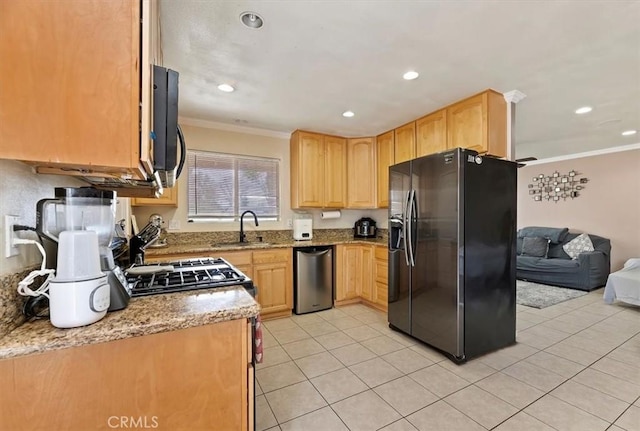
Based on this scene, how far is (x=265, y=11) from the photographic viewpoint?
5.35ft

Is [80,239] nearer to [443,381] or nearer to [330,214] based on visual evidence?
[443,381]

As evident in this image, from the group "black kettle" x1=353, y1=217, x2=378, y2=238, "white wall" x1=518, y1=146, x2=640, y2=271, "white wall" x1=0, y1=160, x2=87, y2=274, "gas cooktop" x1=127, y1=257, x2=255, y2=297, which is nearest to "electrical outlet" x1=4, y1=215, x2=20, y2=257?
"white wall" x1=0, y1=160, x2=87, y2=274

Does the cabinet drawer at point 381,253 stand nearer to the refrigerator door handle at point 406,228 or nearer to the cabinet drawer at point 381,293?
Result: the cabinet drawer at point 381,293

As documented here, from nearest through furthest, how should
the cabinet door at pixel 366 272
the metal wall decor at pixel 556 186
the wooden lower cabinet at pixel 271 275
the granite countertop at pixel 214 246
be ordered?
1. the granite countertop at pixel 214 246
2. the wooden lower cabinet at pixel 271 275
3. the cabinet door at pixel 366 272
4. the metal wall decor at pixel 556 186

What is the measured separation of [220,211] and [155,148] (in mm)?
2645

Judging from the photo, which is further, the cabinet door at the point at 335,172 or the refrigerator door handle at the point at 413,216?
the cabinet door at the point at 335,172

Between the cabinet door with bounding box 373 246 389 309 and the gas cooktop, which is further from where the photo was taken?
the cabinet door with bounding box 373 246 389 309

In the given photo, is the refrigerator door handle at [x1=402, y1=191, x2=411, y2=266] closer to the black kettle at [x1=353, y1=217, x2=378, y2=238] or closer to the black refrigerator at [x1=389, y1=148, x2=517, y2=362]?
the black refrigerator at [x1=389, y1=148, x2=517, y2=362]

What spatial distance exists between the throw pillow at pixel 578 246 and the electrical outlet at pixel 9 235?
671 cm

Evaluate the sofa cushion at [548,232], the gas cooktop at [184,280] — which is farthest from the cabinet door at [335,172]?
the sofa cushion at [548,232]

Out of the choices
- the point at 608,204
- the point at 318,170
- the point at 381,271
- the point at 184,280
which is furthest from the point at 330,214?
the point at 608,204

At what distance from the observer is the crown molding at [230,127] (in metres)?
3.41

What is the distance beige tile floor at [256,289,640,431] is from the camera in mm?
1700

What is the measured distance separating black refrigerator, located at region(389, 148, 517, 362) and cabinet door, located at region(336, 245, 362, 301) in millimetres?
1082
